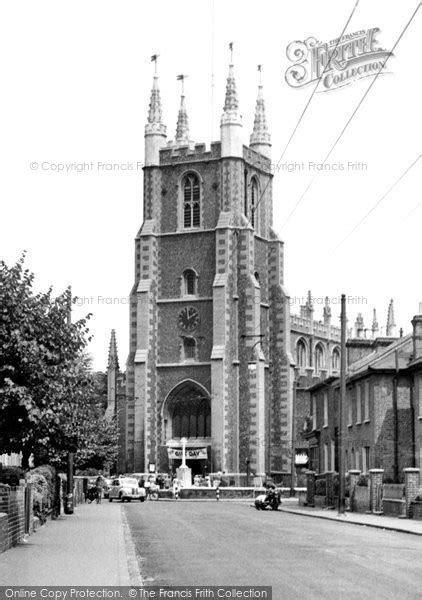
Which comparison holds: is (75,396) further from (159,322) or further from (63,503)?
(159,322)

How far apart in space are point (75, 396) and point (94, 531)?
3350 millimetres

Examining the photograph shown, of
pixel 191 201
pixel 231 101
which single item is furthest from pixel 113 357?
pixel 231 101

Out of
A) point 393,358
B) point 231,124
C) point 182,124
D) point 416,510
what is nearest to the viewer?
point 416,510

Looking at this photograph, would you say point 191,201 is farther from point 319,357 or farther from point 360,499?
point 360,499

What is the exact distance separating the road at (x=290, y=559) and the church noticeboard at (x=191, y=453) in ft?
172

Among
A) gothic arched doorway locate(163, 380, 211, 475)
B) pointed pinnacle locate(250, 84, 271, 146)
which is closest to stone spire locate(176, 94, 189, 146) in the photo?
pointed pinnacle locate(250, 84, 271, 146)

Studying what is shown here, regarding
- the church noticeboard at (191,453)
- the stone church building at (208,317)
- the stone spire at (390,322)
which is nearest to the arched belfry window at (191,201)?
the stone church building at (208,317)

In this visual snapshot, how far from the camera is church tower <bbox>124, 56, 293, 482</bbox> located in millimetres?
85375

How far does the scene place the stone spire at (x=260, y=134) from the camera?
316ft

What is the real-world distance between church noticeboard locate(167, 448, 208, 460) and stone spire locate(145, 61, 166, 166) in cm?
2174

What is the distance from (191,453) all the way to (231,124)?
24369 mm

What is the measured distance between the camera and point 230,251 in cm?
8750

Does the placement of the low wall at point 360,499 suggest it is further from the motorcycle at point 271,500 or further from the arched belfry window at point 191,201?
the arched belfry window at point 191,201

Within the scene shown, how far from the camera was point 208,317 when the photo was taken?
87562 mm
